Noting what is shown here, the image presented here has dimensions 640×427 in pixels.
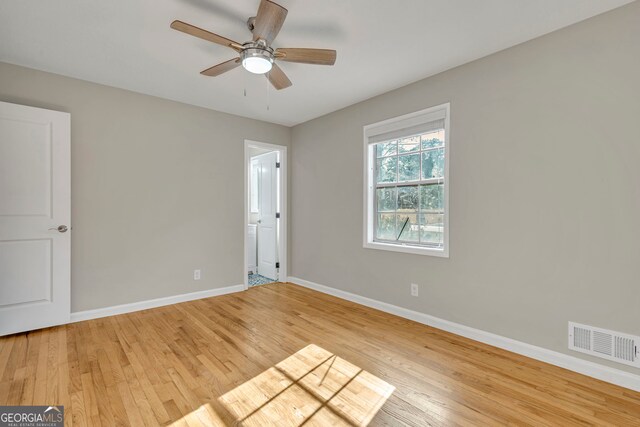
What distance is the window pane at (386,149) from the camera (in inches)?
141

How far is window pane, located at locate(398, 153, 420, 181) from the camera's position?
3334 mm

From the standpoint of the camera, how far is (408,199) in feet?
11.2

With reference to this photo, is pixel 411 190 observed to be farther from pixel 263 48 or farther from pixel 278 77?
pixel 263 48

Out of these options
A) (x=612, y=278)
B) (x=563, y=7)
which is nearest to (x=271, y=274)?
(x=612, y=278)

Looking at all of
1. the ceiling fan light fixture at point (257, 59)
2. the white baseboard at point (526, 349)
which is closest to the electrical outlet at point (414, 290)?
the white baseboard at point (526, 349)

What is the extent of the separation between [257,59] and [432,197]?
212 centimetres

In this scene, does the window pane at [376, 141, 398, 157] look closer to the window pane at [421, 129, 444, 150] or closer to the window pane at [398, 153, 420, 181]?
the window pane at [398, 153, 420, 181]

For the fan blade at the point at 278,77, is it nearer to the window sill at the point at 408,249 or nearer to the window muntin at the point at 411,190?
the window muntin at the point at 411,190

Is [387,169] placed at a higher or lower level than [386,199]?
higher

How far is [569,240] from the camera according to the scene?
2.29 meters

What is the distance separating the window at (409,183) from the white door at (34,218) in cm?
323

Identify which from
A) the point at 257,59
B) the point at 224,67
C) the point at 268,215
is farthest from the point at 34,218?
the point at 268,215

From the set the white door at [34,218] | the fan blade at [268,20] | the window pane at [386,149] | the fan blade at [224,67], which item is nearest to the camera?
the fan blade at [268,20]

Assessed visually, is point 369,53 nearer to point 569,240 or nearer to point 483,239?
point 483,239
